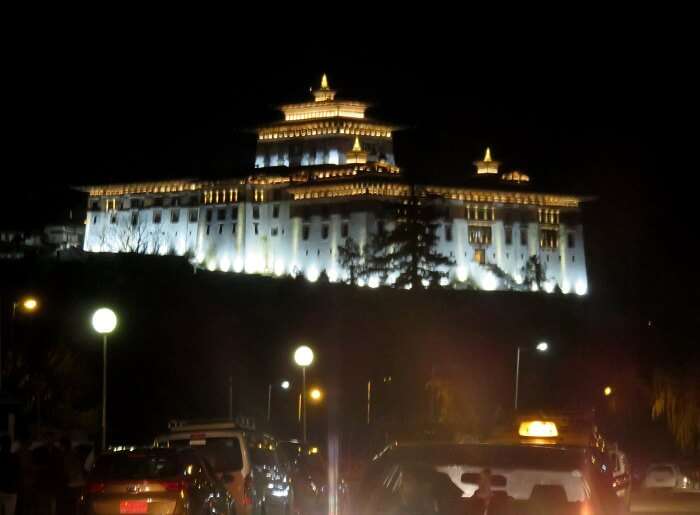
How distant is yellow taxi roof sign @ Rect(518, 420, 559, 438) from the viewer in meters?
25.7

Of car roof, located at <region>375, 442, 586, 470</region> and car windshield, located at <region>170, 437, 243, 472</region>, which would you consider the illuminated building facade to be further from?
car roof, located at <region>375, 442, 586, 470</region>

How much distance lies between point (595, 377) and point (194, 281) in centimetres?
4461

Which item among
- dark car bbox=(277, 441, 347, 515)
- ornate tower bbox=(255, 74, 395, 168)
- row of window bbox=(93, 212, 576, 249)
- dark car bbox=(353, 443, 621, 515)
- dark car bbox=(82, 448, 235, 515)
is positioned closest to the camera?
dark car bbox=(353, 443, 621, 515)

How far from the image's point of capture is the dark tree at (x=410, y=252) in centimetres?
14250

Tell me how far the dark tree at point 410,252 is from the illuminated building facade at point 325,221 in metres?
1.80

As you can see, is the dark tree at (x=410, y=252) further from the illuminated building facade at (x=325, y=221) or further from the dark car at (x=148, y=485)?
the dark car at (x=148, y=485)

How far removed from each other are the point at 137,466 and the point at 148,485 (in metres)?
0.42

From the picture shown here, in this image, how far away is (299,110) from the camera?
564 ft

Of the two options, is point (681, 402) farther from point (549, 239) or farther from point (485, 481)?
point (549, 239)

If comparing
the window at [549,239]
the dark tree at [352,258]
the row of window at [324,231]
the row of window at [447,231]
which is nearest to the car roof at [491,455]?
the dark tree at [352,258]

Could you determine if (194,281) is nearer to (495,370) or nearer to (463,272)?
(495,370)

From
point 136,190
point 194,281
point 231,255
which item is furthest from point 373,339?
point 136,190

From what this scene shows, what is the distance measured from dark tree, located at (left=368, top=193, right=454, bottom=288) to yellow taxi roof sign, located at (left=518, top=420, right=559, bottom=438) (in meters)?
114

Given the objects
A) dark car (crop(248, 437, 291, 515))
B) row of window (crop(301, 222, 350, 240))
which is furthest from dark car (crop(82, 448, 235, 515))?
row of window (crop(301, 222, 350, 240))
